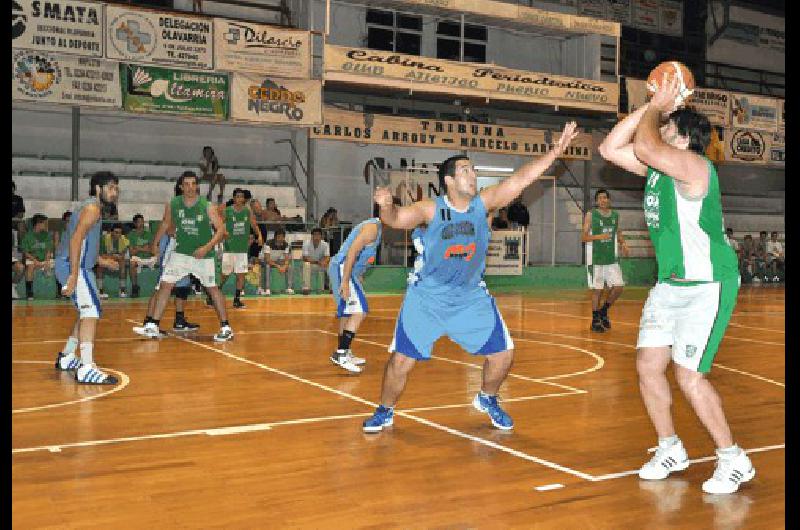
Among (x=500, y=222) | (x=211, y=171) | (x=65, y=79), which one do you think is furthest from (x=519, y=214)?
(x=65, y=79)

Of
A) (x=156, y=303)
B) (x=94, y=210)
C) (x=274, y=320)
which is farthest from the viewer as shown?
(x=274, y=320)

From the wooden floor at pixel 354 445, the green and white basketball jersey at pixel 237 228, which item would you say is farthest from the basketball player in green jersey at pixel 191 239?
the green and white basketball jersey at pixel 237 228

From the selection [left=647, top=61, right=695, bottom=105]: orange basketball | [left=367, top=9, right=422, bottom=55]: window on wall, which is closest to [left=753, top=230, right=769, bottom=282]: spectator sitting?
[left=367, top=9, right=422, bottom=55]: window on wall

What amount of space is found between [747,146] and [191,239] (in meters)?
22.8

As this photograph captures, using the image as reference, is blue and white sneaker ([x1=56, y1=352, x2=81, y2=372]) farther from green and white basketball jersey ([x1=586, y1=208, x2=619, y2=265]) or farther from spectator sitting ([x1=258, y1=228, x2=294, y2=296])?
spectator sitting ([x1=258, y1=228, x2=294, y2=296])

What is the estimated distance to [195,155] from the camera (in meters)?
23.5

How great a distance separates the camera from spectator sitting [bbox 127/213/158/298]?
58.0ft

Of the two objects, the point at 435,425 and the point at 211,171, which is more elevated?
the point at 211,171

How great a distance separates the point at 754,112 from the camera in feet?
94.3

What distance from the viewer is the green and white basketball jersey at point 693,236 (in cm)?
479

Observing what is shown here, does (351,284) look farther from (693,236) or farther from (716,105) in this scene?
(716,105)

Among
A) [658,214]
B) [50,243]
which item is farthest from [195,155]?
[658,214]

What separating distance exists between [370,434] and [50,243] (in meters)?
12.7

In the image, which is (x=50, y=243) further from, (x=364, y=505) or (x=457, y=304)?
(x=364, y=505)
